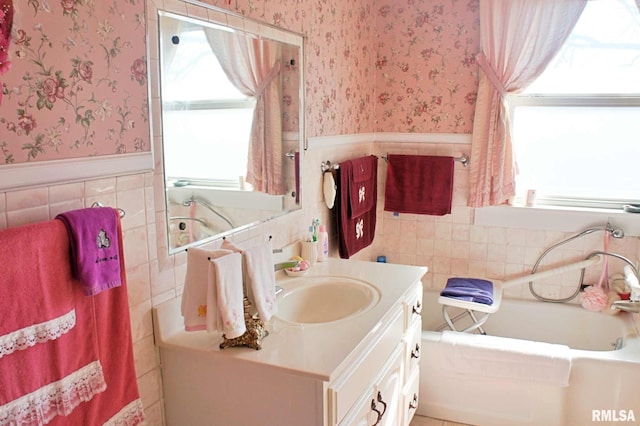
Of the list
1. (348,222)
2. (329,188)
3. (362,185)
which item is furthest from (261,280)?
(362,185)

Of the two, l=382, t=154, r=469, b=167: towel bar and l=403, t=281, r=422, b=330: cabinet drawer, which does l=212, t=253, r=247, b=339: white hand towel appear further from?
l=382, t=154, r=469, b=167: towel bar

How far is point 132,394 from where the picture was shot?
1.43 metres

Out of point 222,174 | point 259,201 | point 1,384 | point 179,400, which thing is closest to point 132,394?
point 179,400

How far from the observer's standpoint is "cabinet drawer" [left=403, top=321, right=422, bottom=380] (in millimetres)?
2201

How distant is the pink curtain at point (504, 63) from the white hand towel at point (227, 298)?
203 centimetres

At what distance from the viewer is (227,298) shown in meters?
1.44

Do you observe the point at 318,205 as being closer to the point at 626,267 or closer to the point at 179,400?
the point at 179,400

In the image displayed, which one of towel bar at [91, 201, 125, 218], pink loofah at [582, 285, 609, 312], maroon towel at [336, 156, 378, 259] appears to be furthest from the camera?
pink loofah at [582, 285, 609, 312]

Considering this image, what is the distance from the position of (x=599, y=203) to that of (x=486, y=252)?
678mm

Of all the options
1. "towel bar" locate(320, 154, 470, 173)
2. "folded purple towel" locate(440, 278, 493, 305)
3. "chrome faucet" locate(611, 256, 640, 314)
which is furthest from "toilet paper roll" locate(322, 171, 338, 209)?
"chrome faucet" locate(611, 256, 640, 314)

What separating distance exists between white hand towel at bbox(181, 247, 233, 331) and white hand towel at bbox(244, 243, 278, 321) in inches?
3.9

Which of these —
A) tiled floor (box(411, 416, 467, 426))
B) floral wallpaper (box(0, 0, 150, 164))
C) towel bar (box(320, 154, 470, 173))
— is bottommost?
tiled floor (box(411, 416, 467, 426))

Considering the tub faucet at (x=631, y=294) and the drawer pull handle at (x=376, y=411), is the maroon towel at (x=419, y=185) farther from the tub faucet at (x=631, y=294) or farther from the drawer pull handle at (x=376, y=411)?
the drawer pull handle at (x=376, y=411)

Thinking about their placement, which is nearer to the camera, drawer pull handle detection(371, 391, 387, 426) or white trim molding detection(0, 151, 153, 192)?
white trim molding detection(0, 151, 153, 192)
